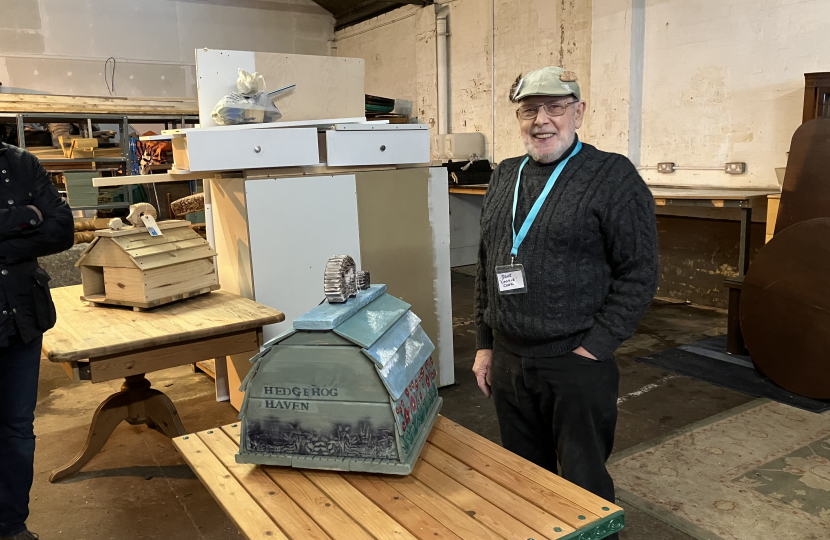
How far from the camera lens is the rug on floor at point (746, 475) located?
2201 mm

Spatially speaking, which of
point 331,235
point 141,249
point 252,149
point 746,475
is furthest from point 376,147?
point 746,475

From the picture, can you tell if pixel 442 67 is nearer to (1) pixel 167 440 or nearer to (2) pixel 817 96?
(2) pixel 817 96

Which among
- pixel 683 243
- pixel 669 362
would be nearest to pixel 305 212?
pixel 669 362

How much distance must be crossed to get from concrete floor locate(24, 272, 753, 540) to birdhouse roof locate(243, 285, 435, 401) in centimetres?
125

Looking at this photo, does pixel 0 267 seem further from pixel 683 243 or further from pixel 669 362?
pixel 683 243

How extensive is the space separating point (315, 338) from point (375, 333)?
0.12 meters

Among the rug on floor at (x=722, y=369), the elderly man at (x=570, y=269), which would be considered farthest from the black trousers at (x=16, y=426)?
the rug on floor at (x=722, y=369)

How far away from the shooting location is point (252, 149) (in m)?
2.77

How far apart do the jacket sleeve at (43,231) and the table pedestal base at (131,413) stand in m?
0.92

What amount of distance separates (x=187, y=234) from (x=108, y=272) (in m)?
0.35

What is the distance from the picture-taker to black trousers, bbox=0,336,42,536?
2059mm

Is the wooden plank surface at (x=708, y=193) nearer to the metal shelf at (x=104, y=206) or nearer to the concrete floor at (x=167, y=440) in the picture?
the concrete floor at (x=167, y=440)

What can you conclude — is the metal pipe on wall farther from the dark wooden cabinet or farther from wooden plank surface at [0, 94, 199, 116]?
the dark wooden cabinet

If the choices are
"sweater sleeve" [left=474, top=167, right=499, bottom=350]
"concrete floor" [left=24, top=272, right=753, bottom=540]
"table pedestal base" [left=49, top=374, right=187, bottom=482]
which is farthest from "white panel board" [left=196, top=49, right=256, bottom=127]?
"sweater sleeve" [left=474, top=167, right=499, bottom=350]
